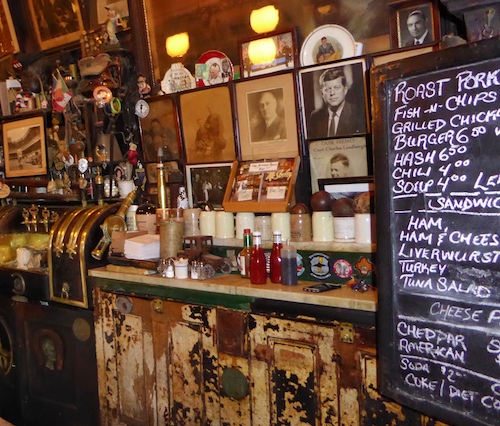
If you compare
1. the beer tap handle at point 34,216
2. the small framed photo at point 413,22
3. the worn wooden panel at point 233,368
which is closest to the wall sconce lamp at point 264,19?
the small framed photo at point 413,22

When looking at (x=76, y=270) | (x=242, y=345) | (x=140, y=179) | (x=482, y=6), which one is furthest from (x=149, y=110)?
(x=482, y=6)

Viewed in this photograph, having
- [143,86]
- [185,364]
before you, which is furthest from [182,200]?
[185,364]

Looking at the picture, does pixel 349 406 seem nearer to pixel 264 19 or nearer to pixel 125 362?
pixel 125 362

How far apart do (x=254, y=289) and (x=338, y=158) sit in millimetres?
920

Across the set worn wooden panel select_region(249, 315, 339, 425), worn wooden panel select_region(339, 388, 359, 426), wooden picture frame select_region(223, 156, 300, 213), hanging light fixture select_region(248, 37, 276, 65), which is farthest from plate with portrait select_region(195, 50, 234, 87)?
worn wooden panel select_region(339, 388, 359, 426)

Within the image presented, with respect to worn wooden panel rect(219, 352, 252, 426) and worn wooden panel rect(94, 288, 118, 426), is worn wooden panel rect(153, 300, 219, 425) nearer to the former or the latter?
worn wooden panel rect(219, 352, 252, 426)

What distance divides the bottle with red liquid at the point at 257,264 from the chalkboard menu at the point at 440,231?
82cm

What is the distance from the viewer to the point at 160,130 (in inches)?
152

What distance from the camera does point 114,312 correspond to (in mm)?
3439

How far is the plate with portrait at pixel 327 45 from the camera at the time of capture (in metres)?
2.95

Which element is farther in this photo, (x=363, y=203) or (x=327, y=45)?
(x=327, y=45)

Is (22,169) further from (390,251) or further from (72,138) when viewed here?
(390,251)

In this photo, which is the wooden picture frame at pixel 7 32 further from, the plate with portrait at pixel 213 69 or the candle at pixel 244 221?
the candle at pixel 244 221

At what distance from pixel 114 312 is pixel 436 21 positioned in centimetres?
253
